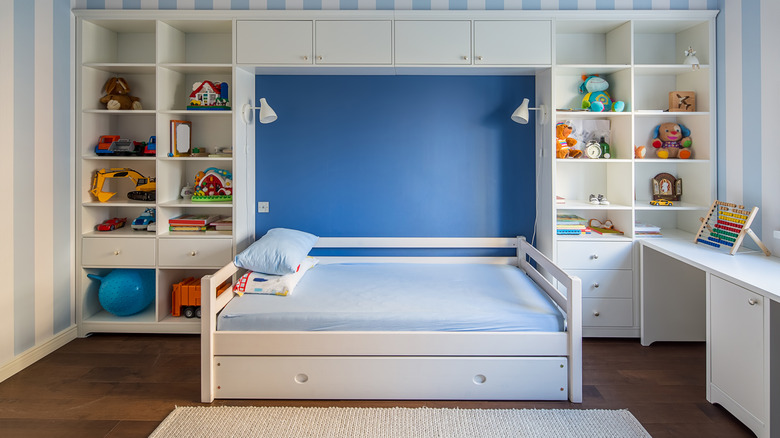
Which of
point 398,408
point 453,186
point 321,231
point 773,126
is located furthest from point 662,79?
point 398,408

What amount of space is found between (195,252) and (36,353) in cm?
106

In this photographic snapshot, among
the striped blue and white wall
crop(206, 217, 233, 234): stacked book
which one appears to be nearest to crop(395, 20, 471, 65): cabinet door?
crop(206, 217, 233, 234): stacked book

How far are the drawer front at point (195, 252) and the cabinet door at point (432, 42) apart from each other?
1.70 m

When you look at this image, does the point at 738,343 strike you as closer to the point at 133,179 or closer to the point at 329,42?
the point at 329,42

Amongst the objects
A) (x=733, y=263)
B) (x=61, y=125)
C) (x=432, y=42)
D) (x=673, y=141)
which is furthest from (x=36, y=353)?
(x=673, y=141)

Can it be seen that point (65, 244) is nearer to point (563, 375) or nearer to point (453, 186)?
point (453, 186)

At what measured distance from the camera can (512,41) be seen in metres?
3.39

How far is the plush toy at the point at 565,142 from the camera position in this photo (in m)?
3.58

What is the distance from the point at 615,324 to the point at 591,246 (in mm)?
553

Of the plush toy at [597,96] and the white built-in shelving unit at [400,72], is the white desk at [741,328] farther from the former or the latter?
the plush toy at [597,96]

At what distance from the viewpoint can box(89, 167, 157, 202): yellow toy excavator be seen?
3.58 m

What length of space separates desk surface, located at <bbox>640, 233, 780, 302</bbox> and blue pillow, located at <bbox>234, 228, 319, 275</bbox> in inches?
83.7

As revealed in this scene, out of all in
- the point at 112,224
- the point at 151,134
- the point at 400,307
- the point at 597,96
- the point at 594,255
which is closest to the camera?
the point at 400,307

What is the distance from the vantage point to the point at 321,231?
3.78 metres
